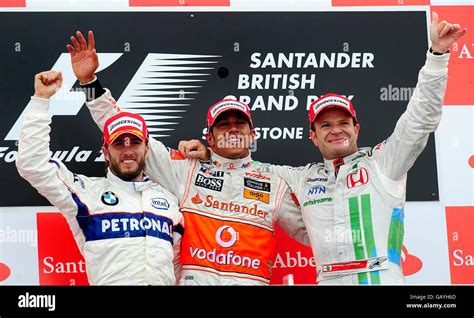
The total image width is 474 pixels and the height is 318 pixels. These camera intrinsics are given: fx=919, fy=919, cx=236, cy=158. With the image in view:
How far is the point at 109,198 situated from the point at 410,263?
162 cm

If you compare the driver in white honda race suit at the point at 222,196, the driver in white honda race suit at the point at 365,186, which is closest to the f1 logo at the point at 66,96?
the driver in white honda race suit at the point at 222,196

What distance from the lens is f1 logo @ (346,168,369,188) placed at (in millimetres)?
4246

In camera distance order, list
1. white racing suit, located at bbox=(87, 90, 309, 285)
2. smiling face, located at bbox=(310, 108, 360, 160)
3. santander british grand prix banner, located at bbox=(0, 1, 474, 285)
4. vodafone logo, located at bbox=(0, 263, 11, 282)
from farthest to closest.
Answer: santander british grand prix banner, located at bbox=(0, 1, 474, 285) < vodafone logo, located at bbox=(0, 263, 11, 282) < smiling face, located at bbox=(310, 108, 360, 160) < white racing suit, located at bbox=(87, 90, 309, 285)

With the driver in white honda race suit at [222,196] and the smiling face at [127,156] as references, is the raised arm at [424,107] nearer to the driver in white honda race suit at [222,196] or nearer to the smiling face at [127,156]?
the driver in white honda race suit at [222,196]

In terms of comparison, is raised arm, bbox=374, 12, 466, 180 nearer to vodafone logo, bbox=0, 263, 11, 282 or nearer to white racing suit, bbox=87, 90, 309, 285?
white racing suit, bbox=87, 90, 309, 285

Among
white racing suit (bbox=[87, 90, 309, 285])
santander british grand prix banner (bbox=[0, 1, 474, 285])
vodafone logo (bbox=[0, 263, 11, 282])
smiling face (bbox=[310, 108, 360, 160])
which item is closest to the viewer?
white racing suit (bbox=[87, 90, 309, 285])

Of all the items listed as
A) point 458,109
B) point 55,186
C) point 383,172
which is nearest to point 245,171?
point 383,172

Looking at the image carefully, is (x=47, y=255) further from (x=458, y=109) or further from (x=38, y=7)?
(x=458, y=109)

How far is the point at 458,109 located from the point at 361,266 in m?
1.27

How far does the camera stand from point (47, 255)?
181 inches

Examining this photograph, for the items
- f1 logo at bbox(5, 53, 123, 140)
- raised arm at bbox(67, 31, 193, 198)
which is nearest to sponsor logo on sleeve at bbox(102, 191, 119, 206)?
raised arm at bbox(67, 31, 193, 198)

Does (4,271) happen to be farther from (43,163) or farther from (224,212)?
(224,212)

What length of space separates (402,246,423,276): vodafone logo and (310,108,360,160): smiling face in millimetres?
713
